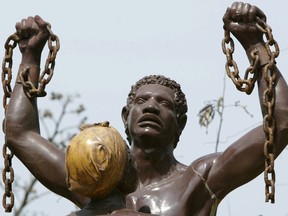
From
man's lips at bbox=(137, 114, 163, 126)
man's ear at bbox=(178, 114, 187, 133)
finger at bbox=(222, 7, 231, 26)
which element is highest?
finger at bbox=(222, 7, 231, 26)

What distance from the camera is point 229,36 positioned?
1329cm

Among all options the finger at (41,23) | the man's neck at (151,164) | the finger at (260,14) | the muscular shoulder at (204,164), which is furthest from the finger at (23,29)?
the finger at (260,14)

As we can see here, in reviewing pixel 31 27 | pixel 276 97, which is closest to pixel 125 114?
pixel 31 27

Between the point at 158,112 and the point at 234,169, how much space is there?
795mm

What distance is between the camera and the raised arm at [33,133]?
13.9 meters

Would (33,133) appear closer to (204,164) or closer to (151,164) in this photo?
(151,164)

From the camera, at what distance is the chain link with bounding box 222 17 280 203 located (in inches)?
510

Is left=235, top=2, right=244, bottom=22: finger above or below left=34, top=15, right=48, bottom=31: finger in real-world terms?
above

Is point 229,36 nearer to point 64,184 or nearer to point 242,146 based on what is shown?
point 242,146

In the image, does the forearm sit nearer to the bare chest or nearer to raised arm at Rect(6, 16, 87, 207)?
the bare chest

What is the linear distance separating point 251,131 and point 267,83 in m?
0.40

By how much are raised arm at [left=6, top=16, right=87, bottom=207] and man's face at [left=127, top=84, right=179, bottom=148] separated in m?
0.57

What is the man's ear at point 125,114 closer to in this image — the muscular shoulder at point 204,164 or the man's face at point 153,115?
the man's face at point 153,115

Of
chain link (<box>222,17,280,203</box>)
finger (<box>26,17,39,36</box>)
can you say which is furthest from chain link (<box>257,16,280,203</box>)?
finger (<box>26,17,39,36</box>)
